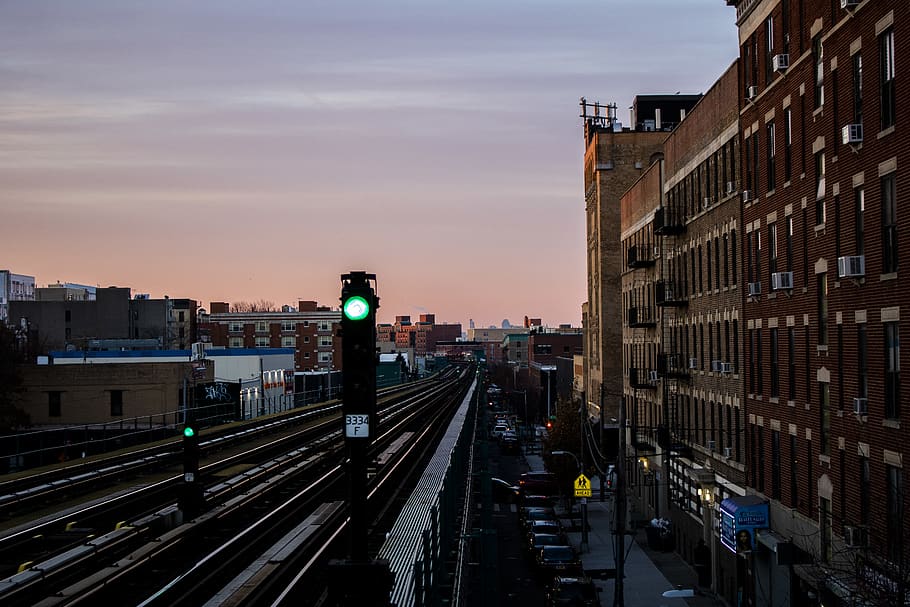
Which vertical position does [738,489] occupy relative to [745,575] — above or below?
above

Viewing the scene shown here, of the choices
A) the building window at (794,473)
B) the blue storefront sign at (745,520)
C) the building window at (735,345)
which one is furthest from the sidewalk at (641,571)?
the building window at (794,473)

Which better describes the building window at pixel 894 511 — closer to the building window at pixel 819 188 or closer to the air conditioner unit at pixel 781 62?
the building window at pixel 819 188

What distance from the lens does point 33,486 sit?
31.9 m

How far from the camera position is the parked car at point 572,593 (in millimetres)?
33562

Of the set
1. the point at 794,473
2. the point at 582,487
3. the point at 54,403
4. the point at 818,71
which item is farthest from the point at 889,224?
the point at 54,403

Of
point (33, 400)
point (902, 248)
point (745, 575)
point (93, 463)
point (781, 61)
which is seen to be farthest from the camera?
point (33, 400)

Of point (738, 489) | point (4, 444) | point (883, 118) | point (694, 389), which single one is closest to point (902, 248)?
point (883, 118)

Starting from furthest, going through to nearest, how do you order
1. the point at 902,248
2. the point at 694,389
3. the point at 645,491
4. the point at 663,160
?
the point at 645,491 → the point at 663,160 → the point at 694,389 → the point at 902,248

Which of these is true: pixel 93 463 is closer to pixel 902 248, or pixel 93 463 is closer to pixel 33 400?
pixel 902 248

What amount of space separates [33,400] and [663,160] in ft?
152

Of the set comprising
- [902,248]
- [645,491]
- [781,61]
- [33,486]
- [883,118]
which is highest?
[781,61]

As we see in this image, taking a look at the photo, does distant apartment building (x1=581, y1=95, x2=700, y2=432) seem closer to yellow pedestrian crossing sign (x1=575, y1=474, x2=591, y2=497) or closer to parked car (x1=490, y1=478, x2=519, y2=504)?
parked car (x1=490, y1=478, x2=519, y2=504)

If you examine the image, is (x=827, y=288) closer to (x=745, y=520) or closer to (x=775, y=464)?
(x=775, y=464)

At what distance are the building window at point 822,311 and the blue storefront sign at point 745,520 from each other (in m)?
6.94
